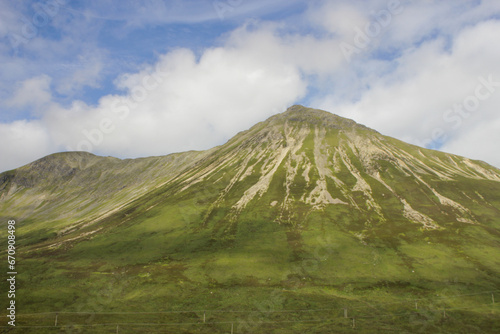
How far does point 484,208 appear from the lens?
122562 millimetres

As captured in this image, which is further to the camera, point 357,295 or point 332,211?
point 332,211

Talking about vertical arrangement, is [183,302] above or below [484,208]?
below

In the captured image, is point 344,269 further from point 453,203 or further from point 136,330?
point 453,203

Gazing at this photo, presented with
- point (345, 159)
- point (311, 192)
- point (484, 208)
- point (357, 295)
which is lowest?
point (357, 295)

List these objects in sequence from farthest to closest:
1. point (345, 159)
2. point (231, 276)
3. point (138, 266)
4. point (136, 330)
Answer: point (345, 159) → point (138, 266) → point (231, 276) → point (136, 330)

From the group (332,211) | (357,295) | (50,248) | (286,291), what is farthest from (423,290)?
(50,248)

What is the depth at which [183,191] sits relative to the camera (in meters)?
169

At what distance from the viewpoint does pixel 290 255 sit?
311ft

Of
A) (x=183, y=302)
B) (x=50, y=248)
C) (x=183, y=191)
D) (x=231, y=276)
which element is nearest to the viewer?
(x=183, y=302)

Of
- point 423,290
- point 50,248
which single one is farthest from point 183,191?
point 423,290

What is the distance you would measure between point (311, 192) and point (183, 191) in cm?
7281

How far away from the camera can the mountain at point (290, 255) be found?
197ft

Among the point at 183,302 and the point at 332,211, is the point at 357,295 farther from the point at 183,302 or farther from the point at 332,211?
the point at 332,211

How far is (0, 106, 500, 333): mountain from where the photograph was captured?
197ft
